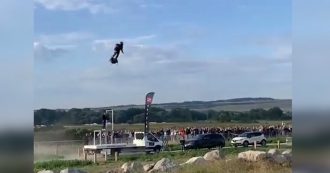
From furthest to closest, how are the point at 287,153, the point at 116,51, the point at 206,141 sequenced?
the point at 206,141 → the point at 287,153 → the point at 116,51

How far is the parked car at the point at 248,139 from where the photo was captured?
6004 millimetres

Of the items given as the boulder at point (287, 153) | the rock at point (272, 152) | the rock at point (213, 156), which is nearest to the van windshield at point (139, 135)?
the rock at point (213, 156)

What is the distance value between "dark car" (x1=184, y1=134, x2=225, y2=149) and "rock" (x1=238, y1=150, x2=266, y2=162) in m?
0.37

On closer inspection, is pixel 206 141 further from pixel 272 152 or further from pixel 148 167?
pixel 148 167

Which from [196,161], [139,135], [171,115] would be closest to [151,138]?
[139,135]

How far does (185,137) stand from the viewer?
627cm

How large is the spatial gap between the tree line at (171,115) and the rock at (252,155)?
1.44ft

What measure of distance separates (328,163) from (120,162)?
114 inches

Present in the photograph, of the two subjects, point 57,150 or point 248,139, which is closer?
point 57,150

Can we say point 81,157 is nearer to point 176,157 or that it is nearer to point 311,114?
point 176,157

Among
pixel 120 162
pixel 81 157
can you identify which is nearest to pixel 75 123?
pixel 81 157

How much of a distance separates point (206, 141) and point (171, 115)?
1.10 metres

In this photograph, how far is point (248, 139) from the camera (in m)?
6.11

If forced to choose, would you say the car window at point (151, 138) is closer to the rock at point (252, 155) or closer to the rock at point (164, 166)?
the rock at point (164, 166)
